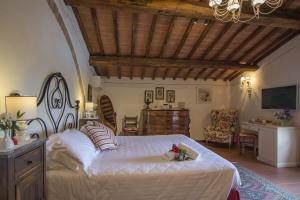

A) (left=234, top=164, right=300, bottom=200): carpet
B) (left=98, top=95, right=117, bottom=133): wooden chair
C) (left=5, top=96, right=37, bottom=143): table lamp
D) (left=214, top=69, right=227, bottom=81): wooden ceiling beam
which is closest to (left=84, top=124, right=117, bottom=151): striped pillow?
(left=5, top=96, right=37, bottom=143): table lamp

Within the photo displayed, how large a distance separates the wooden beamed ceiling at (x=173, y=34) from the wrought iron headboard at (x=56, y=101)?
4.19ft

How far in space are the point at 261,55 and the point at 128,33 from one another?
11.6 feet

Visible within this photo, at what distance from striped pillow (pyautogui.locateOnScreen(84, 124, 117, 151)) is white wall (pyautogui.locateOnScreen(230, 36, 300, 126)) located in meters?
4.11

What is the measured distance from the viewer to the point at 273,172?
13.5ft

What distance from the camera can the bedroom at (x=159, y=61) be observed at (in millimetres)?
2064

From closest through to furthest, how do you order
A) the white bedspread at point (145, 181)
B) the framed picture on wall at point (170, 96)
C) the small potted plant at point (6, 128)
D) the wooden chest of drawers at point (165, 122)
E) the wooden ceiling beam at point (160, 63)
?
1. the small potted plant at point (6, 128)
2. the white bedspread at point (145, 181)
3. the wooden ceiling beam at point (160, 63)
4. the wooden chest of drawers at point (165, 122)
5. the framed picture on wall at point (170, 96)

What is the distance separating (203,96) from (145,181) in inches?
234

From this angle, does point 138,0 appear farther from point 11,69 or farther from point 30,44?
point 11,69

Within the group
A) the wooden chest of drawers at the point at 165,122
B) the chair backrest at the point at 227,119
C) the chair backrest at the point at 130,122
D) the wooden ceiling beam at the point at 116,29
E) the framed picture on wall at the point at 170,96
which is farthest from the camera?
the framed picture on wall at the point at 170,96

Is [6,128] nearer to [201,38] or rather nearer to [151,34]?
[151,34]

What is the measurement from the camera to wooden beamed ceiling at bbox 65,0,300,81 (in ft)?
11.4

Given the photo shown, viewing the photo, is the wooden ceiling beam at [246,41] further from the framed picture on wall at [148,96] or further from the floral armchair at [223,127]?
the framed picture on wall at [148,96]

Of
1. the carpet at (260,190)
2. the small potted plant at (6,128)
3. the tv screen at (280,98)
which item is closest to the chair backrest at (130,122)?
the tv screen at (280,98)

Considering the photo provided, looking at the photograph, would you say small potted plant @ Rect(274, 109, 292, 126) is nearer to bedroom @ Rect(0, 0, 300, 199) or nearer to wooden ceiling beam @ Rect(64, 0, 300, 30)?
bedroom @ Rect(0, 0, 300, 199)
